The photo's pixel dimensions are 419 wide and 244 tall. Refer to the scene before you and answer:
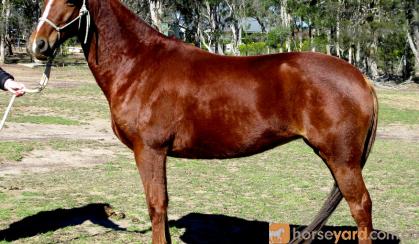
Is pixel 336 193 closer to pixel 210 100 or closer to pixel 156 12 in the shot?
pixel 210 100

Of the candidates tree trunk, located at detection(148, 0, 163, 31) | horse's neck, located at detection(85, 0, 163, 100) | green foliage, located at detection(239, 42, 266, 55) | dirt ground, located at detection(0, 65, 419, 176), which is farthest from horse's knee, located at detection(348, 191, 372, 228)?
green foliage, located at detection(239, 42, 266, 55)

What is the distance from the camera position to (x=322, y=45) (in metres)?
34.3

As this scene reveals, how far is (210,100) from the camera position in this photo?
378 centimetres

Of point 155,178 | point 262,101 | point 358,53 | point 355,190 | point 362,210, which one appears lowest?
point 358,53

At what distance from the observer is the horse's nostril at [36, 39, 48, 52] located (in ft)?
12.0

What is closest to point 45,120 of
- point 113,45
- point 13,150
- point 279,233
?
point 13,150

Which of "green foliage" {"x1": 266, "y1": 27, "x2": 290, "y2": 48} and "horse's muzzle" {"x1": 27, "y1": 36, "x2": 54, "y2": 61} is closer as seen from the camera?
"horse's muzzle" {"x1": 27, "y1": 36, "x2": 54, "y2": 61}

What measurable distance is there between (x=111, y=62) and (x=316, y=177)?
4821 mm

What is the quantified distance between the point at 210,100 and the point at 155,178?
72 cm

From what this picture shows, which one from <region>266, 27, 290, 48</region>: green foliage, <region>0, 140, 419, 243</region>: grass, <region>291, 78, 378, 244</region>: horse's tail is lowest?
<region>266, 27, 290, 48</region>: green foliage

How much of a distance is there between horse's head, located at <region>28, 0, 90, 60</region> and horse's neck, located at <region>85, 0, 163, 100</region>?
163 mm

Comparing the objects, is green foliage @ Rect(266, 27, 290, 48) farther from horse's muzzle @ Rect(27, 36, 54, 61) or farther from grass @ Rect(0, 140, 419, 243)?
horse's muzzle @ Rect(27, 36, 54, 61)

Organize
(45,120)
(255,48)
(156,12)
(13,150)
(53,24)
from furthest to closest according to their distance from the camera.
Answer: (255,48) → (156,12) → (45,120) → (13,150) → (53,24)

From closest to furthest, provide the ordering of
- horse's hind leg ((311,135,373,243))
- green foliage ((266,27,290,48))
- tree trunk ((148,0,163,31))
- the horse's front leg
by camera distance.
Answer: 1. horse's hind leg ((311,135,373,243))
2. the horse's front leg
3. green foliage ((266,27,290,48))
4. tree trunk ((148,0,163,31))
